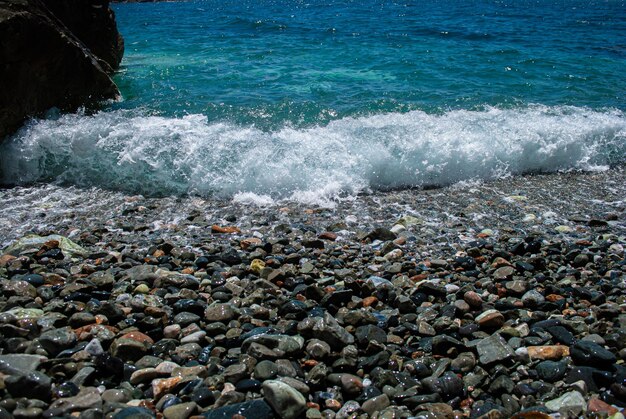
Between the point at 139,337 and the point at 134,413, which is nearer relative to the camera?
the point at 134,413

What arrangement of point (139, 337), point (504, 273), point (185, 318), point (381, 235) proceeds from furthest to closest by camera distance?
point (381, 235)
point (504, 273)
point (185, 318)
point (139, 337)

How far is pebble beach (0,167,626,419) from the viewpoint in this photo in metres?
2.94

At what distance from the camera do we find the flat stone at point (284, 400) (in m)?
2.80

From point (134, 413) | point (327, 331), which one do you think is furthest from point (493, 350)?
point (134, 413)

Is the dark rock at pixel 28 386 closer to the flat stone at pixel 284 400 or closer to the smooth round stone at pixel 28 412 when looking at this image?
the smooth round stone at pixel 28 412

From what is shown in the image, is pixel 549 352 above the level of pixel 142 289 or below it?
below

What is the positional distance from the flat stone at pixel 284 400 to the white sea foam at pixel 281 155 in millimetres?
3453

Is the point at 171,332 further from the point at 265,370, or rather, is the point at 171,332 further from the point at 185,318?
the point at 265,370

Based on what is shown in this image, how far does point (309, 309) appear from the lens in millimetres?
3793

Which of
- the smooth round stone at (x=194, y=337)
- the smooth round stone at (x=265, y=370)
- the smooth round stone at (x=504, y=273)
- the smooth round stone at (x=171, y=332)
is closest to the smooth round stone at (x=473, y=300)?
the smooth round stone at (x=504, y=273)

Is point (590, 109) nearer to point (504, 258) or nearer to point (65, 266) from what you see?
point (504, 258)

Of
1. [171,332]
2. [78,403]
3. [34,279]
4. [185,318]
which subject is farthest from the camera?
[34,279]

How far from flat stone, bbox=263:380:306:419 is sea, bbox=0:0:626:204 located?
11.4 ft

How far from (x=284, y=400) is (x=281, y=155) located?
442 centimetres
